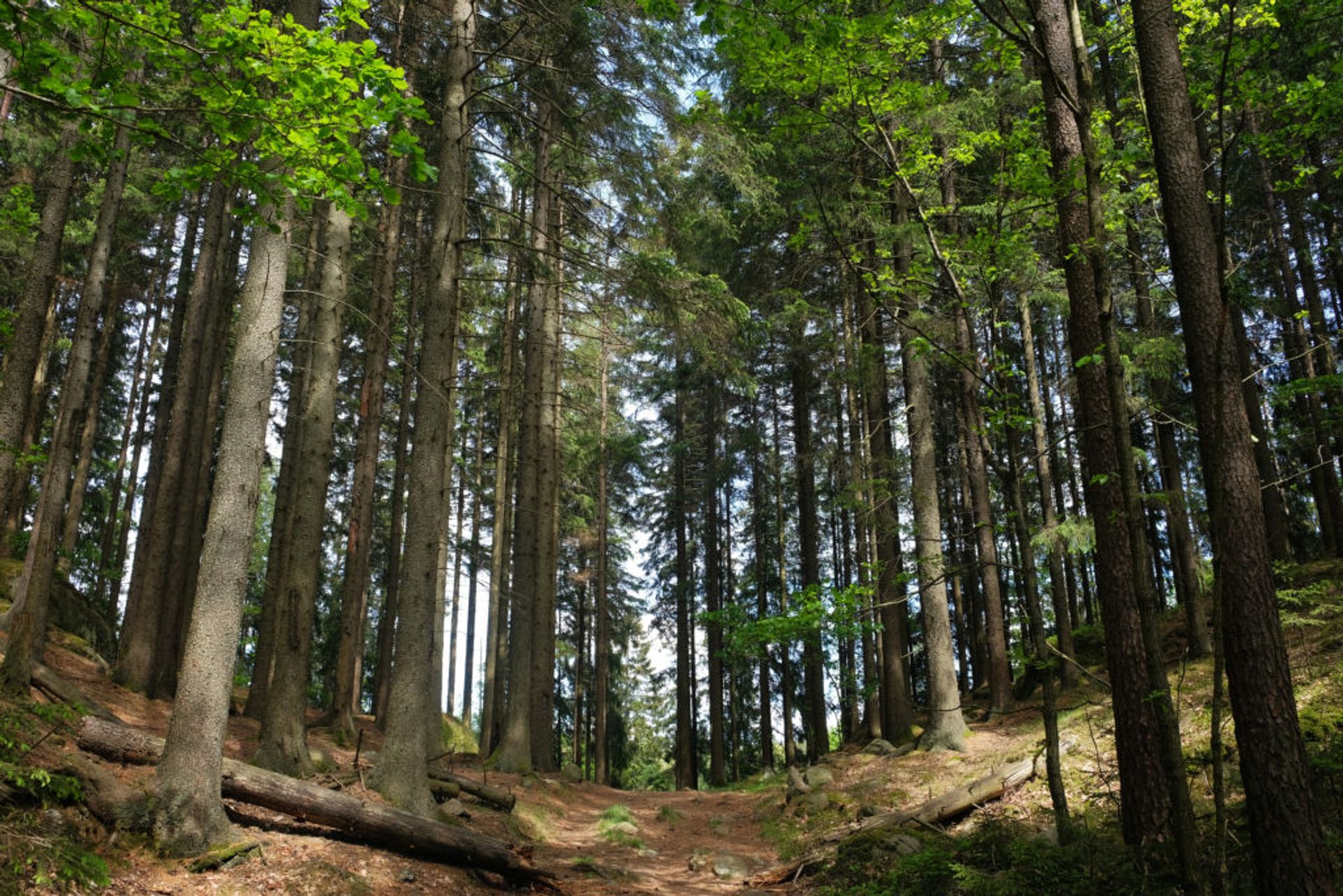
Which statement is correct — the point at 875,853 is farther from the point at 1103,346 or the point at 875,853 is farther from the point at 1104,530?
the point at 1103,346

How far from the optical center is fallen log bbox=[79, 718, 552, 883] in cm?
702

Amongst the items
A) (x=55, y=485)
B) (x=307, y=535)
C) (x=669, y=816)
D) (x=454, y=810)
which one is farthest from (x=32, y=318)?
(x=669, y=816)

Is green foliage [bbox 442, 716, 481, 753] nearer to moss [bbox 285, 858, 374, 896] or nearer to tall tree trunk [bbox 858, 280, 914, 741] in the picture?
tall tree trunk [bbox 858, 280, 914, 741]

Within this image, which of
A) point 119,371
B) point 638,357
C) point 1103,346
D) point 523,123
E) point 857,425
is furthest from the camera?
point 638,357

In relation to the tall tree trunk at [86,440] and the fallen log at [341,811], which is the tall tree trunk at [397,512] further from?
the fallen log at [341,811]

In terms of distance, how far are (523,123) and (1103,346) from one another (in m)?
15.3

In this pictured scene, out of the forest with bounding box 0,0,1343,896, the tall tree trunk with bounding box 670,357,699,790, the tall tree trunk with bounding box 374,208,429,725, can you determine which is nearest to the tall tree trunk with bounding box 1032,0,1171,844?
the forest with bounding box 0,0,1343,896

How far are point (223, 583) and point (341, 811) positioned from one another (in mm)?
2455

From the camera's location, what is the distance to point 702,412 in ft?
98.6

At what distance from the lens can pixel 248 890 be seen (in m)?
5.72

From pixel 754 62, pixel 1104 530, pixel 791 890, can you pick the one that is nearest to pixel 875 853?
pixel 791 890

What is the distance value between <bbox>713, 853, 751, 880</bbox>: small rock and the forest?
0.24 meters

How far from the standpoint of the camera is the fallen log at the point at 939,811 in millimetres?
8859

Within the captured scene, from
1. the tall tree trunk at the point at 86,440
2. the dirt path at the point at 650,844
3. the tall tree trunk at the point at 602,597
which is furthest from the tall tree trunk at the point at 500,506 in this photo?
the tall tree trunk at the point at 86,440
